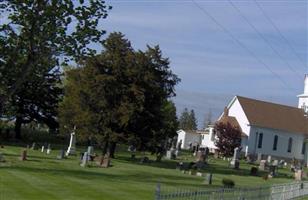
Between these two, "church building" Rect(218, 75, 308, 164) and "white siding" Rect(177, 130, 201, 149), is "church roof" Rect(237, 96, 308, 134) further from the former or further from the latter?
"white siding" Rect(177, 130, 201, 149)

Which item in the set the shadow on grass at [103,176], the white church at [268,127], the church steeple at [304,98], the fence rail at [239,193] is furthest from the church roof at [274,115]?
the fence rail at [239,193]

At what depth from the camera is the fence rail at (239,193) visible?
1245 cm

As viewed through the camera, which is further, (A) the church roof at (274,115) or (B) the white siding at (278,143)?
(A) the church roof at (274,115)

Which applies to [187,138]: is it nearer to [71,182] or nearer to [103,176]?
[103,176]

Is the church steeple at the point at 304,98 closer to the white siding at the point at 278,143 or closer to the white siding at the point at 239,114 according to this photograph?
the white siding at the point at 278,143

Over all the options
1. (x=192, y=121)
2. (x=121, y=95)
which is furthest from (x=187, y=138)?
(x=192, y=121)

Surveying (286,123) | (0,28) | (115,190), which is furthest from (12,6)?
(286,123)

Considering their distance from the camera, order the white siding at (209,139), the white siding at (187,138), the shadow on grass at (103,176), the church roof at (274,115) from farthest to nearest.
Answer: the white siding at (187,138) < the white siding at (209,139) < the church roof at (274,115) < the shadow on grass at (103,176)

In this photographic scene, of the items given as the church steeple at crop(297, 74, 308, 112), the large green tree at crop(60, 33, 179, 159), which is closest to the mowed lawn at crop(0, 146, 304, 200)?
the large green tree at crop(60, 33, 179, 159)

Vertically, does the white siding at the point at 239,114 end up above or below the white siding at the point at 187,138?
above

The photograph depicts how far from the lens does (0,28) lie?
21188 mm

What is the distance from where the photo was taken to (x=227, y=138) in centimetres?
7619

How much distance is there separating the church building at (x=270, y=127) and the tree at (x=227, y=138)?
4586 mm

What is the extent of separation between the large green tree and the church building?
3780 cm
